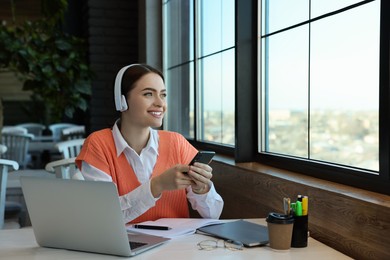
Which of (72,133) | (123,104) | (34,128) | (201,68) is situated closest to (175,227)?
Answer: (123,104)

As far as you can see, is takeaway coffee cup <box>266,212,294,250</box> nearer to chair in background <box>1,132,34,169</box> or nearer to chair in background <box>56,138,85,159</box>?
chair in background <box>56,138,85,159</box>

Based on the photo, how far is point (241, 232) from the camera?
1.53 metres

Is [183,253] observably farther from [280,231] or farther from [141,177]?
[141,177]

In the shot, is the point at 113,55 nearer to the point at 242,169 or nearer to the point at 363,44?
the point at 242,169

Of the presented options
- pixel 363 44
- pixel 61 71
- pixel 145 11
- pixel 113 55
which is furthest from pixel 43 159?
pixel 363 44

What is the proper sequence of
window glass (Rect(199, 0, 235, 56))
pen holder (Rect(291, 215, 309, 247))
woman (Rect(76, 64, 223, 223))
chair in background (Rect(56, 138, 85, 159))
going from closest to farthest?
pen holder (Rect(291, 215, 309, 247)) → woman (Rect(76, 64, 223, 223)) → window glass (Rect(199, 0, 235, 56)) → chair in background (Rect(56, 138, 85, 159))

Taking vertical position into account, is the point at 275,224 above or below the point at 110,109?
below

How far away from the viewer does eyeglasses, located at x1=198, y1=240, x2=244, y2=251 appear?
1.39 meters

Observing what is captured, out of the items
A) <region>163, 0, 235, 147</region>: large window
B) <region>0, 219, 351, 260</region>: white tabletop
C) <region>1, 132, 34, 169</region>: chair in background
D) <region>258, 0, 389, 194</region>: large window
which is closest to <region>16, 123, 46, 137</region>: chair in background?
<region>1, 132, 34, 169</region>: chair in background

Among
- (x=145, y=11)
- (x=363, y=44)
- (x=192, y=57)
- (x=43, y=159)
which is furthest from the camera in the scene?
(x=43, y=159)

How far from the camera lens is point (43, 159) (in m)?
6.26

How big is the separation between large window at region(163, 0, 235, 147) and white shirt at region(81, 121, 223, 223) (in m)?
0.98

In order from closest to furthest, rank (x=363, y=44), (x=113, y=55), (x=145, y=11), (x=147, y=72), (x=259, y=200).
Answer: (x=363, y=44) → (x=147, y=72) → (x=259, y=200) → (x=145, y=11) → (x=113, y=55)

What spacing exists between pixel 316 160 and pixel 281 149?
13.9 inches
